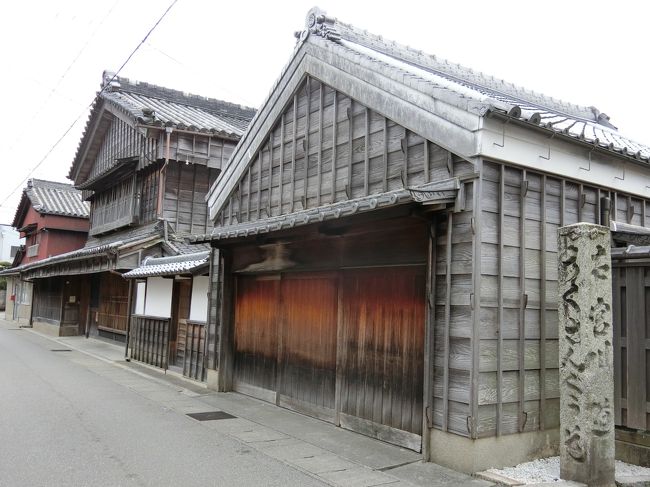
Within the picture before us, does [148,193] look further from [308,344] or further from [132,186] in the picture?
[308,344]

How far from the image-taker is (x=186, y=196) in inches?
771

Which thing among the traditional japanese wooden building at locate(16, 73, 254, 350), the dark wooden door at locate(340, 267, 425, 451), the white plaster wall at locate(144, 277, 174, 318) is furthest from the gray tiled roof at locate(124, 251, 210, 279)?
the dark wooden door at locate(340, 267, 425, 451)

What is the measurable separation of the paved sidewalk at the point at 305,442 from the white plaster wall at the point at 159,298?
240 centimetres

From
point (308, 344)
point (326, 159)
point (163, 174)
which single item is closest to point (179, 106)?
point (163, 174)

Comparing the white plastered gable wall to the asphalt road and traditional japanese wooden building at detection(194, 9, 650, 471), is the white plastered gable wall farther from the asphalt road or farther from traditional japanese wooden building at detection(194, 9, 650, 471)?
the asphalt road

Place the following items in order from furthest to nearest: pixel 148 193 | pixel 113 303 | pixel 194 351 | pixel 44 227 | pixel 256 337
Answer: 1. pixel 44 227
2. pixel 113 303
3. pixel 148 193
4. pixel 194 351
5. pixel 256 337

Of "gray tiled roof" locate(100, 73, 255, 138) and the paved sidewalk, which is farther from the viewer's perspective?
"gray tiled roof" locate(100, 73, 255, 138)

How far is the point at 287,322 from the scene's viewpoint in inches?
394

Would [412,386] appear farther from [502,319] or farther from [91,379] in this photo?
[91,379]

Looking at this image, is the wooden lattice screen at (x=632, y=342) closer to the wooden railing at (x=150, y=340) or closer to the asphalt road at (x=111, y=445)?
the asphalt road at (x=111, y=445)

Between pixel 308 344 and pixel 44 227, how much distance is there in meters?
26.3

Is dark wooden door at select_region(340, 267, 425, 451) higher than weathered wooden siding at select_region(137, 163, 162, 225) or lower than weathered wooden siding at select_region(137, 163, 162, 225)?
lower

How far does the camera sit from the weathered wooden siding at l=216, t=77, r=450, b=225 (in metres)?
7.55

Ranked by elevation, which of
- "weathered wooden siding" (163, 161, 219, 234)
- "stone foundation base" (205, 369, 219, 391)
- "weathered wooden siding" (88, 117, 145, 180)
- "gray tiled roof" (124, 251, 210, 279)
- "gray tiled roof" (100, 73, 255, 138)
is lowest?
"stone foundation base" (205, 369, 219, 391)
